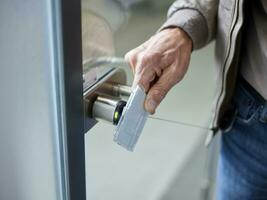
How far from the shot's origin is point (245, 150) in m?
0.69

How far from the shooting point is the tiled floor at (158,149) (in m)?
0.56

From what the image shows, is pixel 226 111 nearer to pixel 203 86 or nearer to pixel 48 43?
pixel 48 43

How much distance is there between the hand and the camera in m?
0.48

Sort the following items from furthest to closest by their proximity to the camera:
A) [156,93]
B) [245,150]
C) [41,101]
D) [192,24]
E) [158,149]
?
1. [158,149]
2. [245,150]
3. [192,24]
4. [156,93]
5. [41,101]

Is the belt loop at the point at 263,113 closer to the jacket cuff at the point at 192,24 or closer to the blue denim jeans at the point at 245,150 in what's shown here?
the blue denim jeans at the point at 245,150

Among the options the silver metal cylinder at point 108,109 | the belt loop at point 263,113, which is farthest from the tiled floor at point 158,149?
the belt loop at point 263,113

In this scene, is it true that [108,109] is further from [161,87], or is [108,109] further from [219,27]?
[219,27]

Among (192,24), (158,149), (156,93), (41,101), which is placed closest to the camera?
(41,101)

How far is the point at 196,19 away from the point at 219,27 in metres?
0.05

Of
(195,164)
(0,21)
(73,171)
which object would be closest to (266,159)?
(73,171)

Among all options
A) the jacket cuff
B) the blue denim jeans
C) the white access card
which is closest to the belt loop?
the blue denim jeans

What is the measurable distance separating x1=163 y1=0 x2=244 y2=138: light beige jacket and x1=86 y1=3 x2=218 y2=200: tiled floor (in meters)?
0.08

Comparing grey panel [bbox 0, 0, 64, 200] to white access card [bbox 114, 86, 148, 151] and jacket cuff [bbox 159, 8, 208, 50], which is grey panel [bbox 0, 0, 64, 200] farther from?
jacket cuff [bbox 159, 8, 208, 50]

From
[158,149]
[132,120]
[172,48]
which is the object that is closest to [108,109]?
[132,120]
